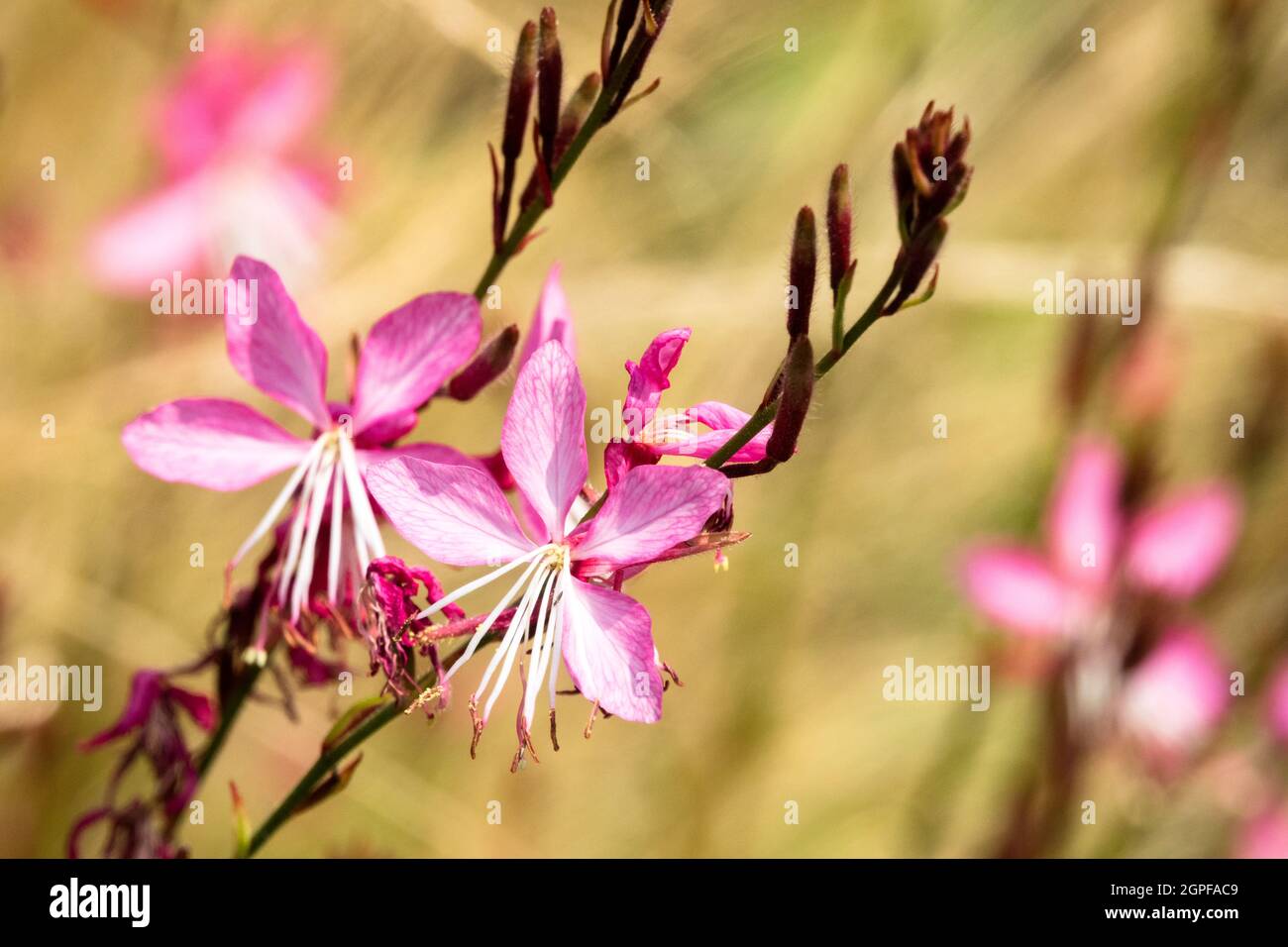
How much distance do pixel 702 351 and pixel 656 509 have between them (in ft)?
3.78

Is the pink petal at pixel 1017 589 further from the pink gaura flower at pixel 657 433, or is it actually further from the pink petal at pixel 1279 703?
the pink gaura flower at pixel 657 433

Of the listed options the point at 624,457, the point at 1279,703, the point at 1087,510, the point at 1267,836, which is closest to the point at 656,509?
the point at 624,457

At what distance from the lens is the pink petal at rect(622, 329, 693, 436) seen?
48 centimetres

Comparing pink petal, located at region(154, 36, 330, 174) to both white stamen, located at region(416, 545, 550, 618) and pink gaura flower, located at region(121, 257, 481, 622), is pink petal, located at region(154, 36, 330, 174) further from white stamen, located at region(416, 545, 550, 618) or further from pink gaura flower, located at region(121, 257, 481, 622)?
white stamen, located at region(416, 545, 550, 618)

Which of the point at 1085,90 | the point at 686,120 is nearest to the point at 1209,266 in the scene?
the point at 1085,90

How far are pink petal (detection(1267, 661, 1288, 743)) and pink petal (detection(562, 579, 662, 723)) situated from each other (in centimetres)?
105

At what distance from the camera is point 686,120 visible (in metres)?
1.59

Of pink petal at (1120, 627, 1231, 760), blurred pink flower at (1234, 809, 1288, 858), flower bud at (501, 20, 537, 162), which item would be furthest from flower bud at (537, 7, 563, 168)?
blurred pink flower at (1234, 809, 1288, 858)

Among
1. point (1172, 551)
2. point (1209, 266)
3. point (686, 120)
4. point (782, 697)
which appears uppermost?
point (686, 120)

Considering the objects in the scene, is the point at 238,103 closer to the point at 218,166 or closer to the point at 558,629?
the point at 218,166

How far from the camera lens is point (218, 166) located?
138 centimetres

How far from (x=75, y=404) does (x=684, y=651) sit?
839 mm

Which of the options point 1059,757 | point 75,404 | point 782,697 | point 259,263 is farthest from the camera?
point 782,697

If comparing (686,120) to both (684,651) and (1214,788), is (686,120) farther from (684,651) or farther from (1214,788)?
(1214,788)
